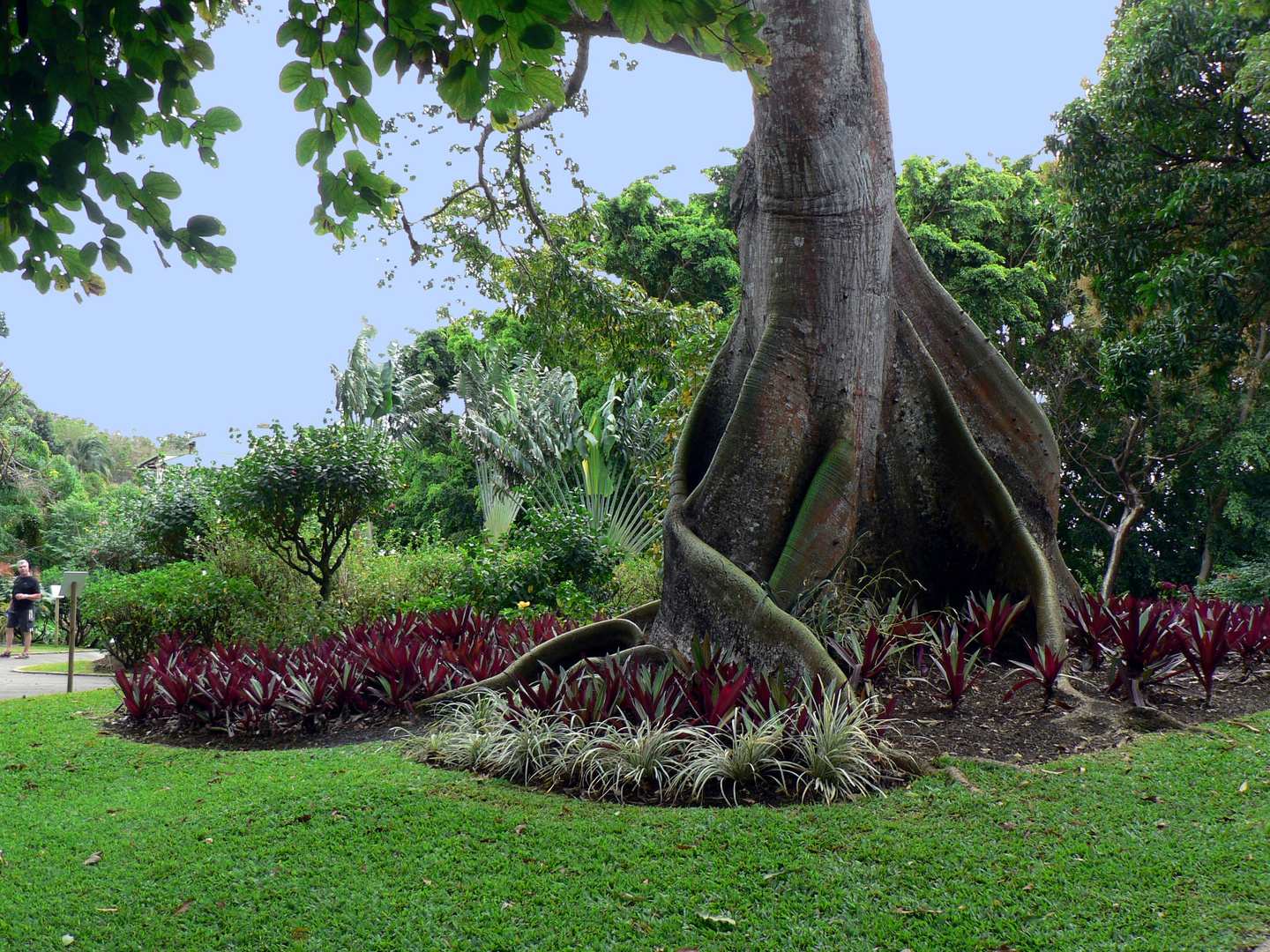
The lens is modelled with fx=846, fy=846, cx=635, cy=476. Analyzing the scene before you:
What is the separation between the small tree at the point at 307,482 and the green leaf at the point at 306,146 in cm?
764

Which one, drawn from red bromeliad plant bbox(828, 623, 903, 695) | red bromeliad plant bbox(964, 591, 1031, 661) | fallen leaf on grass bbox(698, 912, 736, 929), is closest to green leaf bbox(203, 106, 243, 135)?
fallen leaf on grass bbox(698, 912, 736, 929)

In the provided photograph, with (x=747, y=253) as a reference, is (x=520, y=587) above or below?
below

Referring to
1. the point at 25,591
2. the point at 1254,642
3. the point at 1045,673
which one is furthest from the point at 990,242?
the point at 25,591

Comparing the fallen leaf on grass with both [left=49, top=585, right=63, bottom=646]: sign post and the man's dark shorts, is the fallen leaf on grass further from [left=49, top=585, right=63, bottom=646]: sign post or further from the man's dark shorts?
[left=49, top=585, right=63, bottom=646]: sign post

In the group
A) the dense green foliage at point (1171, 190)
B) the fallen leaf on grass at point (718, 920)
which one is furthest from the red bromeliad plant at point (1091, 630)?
the dense green foliage at point (1171, 190)

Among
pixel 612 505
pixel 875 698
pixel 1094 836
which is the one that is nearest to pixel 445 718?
pixel 875 698

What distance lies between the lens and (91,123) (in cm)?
316

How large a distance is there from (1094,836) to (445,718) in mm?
4026

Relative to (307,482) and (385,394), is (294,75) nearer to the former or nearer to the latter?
(307,482)

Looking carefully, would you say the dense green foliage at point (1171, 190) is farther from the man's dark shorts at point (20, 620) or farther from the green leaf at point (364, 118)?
the man's dark shorts at point (20, 620)

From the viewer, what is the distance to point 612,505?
23.6 meters

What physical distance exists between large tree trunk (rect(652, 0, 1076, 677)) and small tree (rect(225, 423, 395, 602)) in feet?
17.8

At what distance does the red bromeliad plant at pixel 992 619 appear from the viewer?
5.95m

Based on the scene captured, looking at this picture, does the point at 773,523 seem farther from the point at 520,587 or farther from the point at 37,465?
the point at 37,465
